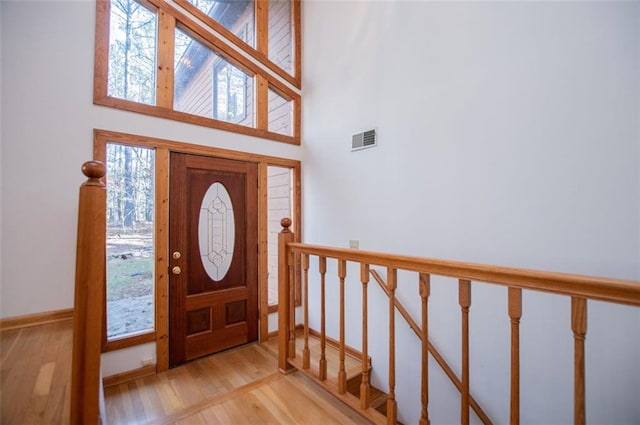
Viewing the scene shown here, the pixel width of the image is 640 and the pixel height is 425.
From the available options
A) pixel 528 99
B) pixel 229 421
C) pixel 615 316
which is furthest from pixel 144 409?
pixel 528 99

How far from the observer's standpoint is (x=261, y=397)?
182cm

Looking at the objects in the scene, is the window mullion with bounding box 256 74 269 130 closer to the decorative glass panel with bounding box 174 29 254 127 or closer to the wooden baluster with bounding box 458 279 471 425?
the decorative glass panel with bounding box 174 29 254 127

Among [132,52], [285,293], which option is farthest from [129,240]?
[132,52]

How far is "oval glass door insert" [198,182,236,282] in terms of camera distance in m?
2.94

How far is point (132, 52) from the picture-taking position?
8.36 ft

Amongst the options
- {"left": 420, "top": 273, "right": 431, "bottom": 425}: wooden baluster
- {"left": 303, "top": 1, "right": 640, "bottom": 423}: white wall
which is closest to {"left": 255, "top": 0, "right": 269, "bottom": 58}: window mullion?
{"left": 303, "top": 1, "right": 640, "bottom": 423}: white wall

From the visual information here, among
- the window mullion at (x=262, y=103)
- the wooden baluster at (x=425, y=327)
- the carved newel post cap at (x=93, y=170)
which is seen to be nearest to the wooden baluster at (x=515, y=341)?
the wooden baluster at (x=425, y=327)

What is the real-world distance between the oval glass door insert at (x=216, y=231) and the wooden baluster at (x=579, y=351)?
9.30 ft

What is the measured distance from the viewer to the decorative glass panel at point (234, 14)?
300 cm

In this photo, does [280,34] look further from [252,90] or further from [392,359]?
[392,359]

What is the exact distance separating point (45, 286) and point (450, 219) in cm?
313

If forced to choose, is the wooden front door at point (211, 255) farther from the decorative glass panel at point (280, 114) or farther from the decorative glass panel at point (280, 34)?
the decorative glass panel at point (280, 34)

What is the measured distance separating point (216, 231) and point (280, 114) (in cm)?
169

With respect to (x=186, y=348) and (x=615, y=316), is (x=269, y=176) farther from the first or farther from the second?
(x=615, y=316)
